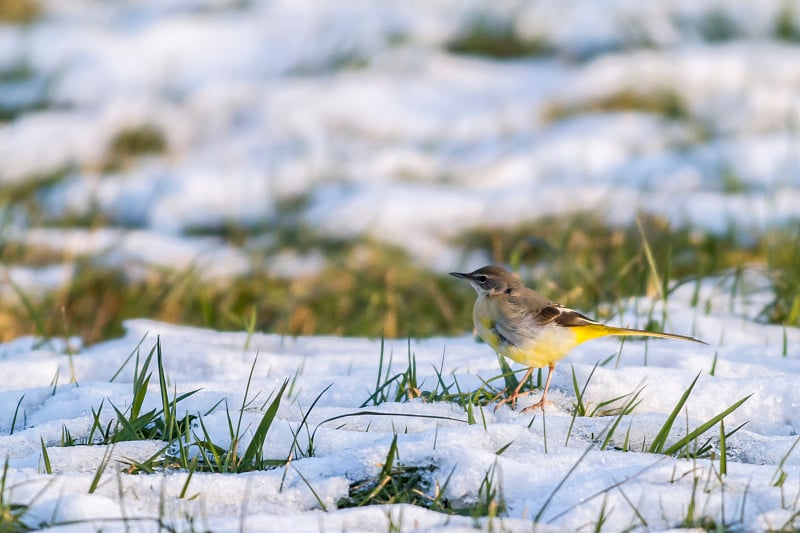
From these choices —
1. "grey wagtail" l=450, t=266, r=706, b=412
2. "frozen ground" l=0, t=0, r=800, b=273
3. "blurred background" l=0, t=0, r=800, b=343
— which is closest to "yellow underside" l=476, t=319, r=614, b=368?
"grey wagtail" l=450, t=266, r=706, b=412

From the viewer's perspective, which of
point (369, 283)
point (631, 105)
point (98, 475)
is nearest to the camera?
point (98, 475)

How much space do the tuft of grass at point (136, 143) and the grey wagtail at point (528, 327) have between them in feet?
20.9

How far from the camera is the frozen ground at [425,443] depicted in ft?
8.92

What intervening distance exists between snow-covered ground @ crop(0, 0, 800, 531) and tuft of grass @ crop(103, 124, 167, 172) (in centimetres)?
10

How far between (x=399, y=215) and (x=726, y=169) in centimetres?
278

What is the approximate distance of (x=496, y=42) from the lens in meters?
11.8

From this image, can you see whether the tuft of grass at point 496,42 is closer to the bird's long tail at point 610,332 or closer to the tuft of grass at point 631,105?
the tuft of grass at point 631,105

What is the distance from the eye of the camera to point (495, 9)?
12.2 meters

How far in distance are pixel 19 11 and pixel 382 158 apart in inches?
239

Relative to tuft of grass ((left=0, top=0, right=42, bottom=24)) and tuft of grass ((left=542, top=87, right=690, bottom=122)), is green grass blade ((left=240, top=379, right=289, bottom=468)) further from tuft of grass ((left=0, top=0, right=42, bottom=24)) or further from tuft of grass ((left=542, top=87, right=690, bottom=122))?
tuft of grass ((left=0, top=0, right=42, bottom=24))

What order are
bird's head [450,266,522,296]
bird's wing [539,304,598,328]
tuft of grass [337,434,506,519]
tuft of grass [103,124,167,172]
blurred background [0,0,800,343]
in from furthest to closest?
tuft of grass [103,124,167,172]
blurred background [0,0,800,343]
bird's head [450,266,522,296]
bird's wing [539,304,598,328]
tuft of grass [337,434,506,519]

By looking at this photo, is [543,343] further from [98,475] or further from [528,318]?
[98,475]

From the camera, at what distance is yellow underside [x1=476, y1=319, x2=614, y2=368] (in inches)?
144

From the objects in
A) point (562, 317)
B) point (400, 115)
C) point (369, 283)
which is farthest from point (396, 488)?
point (400, 115)
